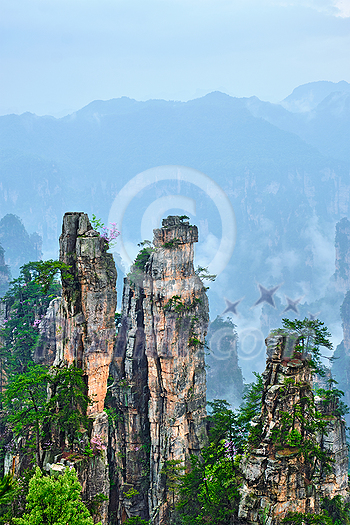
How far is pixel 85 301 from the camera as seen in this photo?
2252 centimetres

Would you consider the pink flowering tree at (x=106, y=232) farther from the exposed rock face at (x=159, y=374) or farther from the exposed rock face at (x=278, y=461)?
the exposed rock face at (x=278, y=461)

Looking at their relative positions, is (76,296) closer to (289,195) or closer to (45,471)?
(45,471)

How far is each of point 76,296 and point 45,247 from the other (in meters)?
156

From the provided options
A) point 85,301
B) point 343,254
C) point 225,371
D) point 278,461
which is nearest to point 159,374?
point 85,301

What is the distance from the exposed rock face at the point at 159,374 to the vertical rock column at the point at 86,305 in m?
6.18

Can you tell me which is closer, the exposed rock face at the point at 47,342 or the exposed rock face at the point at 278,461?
the exposed rock face at the point at 278,461

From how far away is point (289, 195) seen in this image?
7756 inches

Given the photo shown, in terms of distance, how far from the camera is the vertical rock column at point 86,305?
884 inches

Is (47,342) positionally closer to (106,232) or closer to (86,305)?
(86,305)

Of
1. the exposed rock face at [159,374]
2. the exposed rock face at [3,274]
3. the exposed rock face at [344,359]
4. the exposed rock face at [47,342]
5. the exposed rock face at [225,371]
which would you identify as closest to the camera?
the exposed rock face at [159,374]

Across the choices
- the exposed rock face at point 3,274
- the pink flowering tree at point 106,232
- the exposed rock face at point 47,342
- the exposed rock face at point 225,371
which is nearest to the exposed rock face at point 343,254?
the exposed rock face at point 225,371

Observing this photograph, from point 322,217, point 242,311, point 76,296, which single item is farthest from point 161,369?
point 322,217

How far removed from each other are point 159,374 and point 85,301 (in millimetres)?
8469

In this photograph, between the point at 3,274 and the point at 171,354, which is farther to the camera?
the point at 3,274
